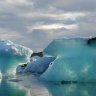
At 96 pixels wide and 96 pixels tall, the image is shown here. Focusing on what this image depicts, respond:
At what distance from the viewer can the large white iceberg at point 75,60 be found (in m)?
17.2

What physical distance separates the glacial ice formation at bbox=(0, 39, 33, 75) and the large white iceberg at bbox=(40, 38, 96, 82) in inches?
122

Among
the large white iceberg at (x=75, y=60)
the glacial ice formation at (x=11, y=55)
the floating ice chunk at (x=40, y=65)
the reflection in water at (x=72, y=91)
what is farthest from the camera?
the floating ice chunk at (x=40, y=65)

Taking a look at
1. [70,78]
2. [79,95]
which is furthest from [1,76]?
[79,95]

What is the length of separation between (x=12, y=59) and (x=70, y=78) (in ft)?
17.0

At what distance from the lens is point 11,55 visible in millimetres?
20422

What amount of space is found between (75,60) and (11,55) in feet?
15.9

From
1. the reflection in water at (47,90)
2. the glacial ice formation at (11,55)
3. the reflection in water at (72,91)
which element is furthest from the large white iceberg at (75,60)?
the reflection in water at (72,91)

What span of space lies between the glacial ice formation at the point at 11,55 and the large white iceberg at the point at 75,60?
309cm

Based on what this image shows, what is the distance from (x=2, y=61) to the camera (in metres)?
21.5

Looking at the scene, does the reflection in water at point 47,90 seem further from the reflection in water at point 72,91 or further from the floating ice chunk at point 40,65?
the floating ice chunk at point 40,65

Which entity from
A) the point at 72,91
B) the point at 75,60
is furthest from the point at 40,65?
the point at 72,91

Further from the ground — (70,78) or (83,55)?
(83,55)

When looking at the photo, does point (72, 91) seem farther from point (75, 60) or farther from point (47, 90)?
point (75, 60)

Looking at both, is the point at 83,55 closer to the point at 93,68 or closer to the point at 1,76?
the point at 93,68
